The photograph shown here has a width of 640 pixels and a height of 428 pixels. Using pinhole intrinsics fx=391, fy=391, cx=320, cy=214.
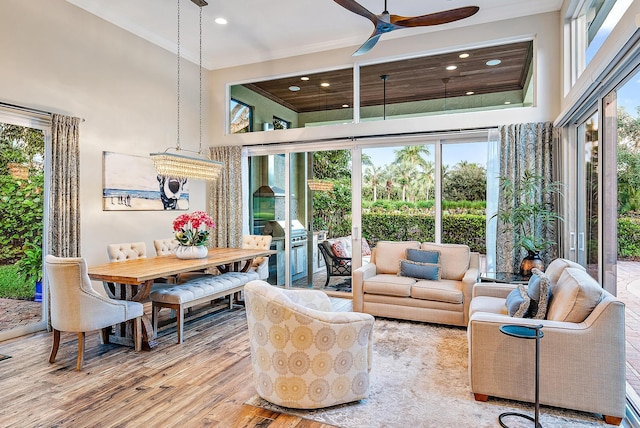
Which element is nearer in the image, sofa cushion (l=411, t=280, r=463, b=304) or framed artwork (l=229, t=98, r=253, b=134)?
sofa cushion (l=411, t=280, r=463, b=304)

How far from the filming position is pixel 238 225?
6516mm

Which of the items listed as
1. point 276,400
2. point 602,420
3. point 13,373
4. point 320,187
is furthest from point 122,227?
point 602,420

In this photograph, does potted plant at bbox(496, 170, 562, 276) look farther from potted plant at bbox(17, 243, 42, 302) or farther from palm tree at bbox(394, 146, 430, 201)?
potted plant at bbox(17, 243, 42, 302)

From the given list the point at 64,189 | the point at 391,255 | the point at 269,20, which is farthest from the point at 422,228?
the point at 64,189

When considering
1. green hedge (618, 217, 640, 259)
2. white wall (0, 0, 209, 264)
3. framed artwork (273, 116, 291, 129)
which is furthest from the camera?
framed artwork (273, 116, 291, 129)

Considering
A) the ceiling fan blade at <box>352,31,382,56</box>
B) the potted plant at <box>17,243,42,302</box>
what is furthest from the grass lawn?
the ceiling fan blade at <box>352,31,382,56</box>

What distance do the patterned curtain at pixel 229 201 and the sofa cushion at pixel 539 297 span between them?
4.60 meters

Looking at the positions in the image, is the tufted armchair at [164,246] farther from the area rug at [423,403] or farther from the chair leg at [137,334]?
the area rug at [423,403]

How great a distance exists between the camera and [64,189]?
4.30 m

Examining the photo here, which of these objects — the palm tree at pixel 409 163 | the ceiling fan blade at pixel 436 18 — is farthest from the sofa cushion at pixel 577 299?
the palm tree at pixel 409 163

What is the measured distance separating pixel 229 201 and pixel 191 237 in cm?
198

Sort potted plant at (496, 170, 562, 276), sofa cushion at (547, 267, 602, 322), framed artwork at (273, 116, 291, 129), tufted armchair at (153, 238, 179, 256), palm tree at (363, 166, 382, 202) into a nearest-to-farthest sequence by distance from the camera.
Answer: sofa cushion at (547, 267, 602, 322), potted plant at (496, 170, 562, 276), tufted armchair at (153, 238, 179, 256), palm tree at (363, 166, 382, 202), framed artwork at (273, 116, 291, 129)

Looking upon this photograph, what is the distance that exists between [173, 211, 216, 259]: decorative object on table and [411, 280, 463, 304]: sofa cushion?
100 inches

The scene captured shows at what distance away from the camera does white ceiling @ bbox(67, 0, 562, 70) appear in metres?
4.71
